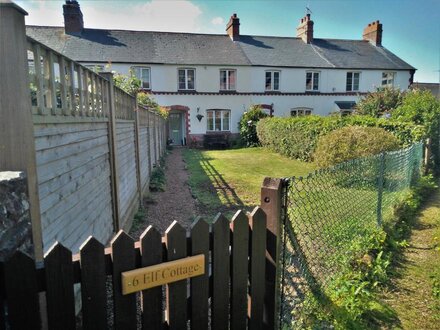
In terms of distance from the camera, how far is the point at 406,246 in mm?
4492

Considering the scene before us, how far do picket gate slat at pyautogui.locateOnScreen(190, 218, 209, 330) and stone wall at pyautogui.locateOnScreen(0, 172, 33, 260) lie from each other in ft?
3.08

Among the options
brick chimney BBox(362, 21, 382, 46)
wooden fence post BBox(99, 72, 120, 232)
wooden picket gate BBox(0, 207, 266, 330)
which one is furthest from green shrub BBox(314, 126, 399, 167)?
brick chimney BBox(362, 21, 382, 46)

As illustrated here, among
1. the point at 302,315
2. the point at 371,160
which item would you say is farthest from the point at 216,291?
the point at 371,160

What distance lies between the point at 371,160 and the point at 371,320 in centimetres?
245

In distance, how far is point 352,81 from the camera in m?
26.1

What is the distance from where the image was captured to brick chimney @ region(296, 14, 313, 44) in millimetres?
26453

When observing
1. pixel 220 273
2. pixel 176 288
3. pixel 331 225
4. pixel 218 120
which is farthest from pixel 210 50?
pixel 176 288

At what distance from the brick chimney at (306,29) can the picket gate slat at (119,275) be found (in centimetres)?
2855

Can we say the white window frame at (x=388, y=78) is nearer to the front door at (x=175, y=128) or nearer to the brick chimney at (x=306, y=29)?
the brick chimney at (x=306, y=29)

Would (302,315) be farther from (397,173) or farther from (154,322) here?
(397,173)

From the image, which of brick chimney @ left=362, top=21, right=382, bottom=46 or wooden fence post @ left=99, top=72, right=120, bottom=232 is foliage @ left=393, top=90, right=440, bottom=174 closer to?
wooden fence post @ left=99, top=72, right=120, bottom=232

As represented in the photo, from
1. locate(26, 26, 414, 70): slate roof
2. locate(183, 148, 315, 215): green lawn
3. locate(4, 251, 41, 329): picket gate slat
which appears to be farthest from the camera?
locate(26, 26, 414, 70): slate roof

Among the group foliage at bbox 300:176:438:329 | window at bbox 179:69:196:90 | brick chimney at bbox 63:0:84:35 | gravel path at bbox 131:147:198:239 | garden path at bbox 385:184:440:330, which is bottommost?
gravel path at bbox 131:147:198:239

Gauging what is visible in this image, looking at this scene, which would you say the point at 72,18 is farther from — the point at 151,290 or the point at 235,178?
the point at 151,290
